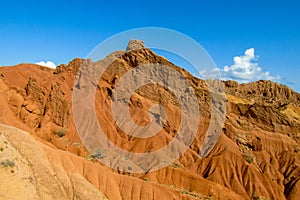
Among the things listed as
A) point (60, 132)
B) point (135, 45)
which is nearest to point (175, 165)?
point (60, 132)

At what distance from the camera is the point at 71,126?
93.7 meters

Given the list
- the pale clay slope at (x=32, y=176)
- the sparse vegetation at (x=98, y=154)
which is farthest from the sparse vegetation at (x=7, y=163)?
the sparse vegetation at (x=98, y=154)

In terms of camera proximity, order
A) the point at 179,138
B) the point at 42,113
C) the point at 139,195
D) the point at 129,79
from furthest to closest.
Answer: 1. the point at 129,79
2. the point at 179,138
3. the point at 42,113
4. the point at 139,195

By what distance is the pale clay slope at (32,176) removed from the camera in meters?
34.2

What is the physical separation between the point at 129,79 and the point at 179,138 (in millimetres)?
23962

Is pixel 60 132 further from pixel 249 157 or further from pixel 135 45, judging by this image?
pixel 249 157

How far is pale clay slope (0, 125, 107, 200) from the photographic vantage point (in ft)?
112

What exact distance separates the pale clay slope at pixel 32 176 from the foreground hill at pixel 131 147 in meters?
0.11

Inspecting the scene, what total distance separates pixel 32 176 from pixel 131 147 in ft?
201

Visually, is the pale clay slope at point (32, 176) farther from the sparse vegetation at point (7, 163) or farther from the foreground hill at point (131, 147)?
the foreground hill at point (131, 147)

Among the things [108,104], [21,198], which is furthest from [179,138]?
[21,198]

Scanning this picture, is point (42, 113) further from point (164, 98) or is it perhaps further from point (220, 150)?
point (220, 150)

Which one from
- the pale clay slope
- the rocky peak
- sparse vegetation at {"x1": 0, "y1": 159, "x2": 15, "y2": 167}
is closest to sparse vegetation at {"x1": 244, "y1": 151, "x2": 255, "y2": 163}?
the rocky peak

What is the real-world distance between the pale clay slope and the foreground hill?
11 centimetres
